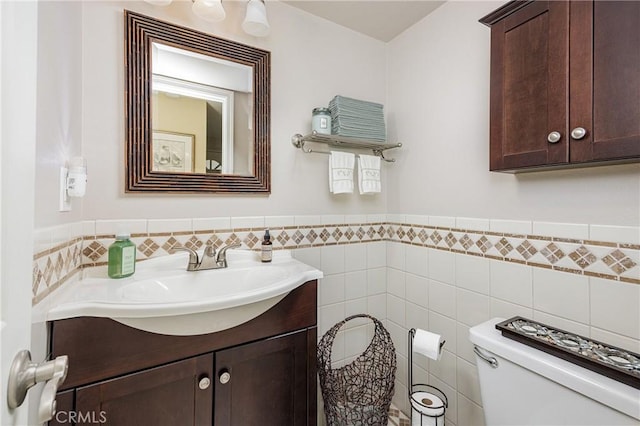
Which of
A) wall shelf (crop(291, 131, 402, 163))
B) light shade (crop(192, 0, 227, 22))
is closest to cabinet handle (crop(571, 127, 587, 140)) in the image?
wall shelf (crop(291, 131, 402, 163))

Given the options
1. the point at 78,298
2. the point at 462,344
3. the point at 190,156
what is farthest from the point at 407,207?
the point at 78,298

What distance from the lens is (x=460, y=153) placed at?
1.35m

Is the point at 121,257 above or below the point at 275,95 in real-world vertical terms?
below

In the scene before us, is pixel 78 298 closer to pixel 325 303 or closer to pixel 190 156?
pixel 190 156

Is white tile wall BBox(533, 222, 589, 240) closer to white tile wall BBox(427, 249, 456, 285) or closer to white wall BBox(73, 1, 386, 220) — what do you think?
white tile wall BBox(427, 249, 456, 285)

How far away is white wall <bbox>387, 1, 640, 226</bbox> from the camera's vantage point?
938mm

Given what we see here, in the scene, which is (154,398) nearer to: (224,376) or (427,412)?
(224,376)

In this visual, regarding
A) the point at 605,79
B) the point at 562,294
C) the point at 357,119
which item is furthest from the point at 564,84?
the point at 357,119

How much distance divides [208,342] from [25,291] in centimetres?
61

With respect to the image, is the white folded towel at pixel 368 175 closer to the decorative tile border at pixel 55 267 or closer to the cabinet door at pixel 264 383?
the cabinet door at pixel 264 383

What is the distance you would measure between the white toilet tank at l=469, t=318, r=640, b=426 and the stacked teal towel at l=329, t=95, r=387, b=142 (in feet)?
3.41

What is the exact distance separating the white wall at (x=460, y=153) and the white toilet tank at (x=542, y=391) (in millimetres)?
479

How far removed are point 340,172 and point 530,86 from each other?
33.2 inches

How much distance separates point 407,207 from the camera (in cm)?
163
